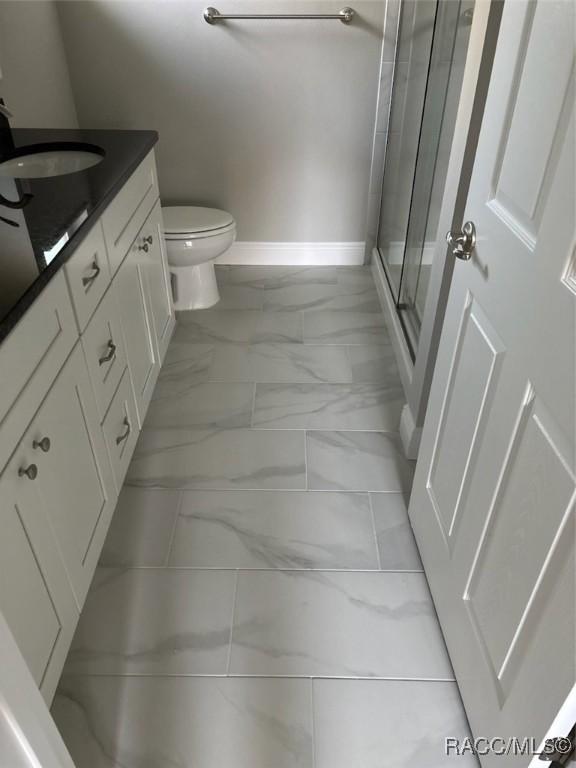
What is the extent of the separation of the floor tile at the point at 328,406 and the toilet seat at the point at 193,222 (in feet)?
2.54

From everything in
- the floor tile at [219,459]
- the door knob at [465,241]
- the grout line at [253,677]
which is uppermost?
the door knob at [465,241]

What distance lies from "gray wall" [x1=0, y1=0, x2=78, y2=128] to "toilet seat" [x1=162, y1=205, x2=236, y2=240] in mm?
642

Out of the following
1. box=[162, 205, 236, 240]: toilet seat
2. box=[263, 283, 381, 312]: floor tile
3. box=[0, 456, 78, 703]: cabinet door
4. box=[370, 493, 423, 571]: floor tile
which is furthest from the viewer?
box=[263, 283, 381, 312]: floor tile

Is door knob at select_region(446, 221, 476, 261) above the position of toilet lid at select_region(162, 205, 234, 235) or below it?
above

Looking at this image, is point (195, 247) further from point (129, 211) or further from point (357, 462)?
point (357, 462)

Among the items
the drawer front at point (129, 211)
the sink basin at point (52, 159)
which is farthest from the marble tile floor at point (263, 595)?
the sink basin at point (52, 159)

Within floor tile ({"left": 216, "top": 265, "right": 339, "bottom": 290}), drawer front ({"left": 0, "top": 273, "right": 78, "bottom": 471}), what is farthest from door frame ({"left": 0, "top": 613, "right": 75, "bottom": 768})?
floor tile ({"left": 216, "top": 265, "right": 339, "bottom": 290})

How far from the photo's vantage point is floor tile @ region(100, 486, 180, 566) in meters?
1.72

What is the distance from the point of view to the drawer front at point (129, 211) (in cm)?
166

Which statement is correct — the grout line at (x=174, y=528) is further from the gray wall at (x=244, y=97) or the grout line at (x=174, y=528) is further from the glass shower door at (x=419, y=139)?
the gray wall at (x=244, y=97)

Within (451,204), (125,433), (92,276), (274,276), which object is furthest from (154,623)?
(274,276)

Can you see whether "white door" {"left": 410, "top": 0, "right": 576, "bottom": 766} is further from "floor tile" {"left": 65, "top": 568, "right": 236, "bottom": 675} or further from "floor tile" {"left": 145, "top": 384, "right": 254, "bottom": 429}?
"floor tile" {"left": 145, "top": 384, "right": 254, "bottom": 429}

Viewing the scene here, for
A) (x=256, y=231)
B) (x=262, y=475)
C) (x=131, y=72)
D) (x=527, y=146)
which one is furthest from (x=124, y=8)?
(x=527, y=146)

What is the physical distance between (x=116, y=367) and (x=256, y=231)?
1754 millimetres
